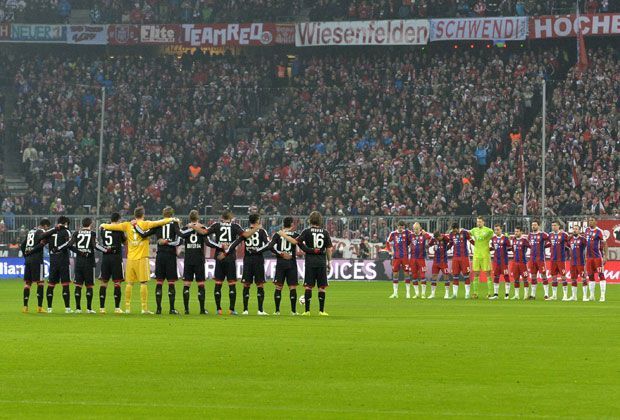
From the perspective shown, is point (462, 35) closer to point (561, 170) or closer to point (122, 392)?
point (561, 170)

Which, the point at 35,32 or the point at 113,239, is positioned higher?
the point at 35,32

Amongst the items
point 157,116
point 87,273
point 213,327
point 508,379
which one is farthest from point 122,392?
point 157,116

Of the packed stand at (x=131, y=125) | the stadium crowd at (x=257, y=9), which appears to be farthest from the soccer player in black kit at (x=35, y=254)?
the stadium crowd at (x=257, y=9)

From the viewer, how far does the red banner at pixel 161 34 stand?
73250 mm

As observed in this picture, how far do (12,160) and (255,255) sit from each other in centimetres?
4182

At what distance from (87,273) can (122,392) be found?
1643cm

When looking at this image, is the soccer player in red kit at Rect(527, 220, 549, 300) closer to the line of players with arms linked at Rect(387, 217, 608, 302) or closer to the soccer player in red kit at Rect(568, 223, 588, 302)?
the line of players with arms linked at Rect(387, 217, 608, 302)

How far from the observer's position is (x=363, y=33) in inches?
2766

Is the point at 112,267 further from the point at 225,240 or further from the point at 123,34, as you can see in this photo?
the point at 123,34

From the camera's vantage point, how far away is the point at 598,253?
4066cm

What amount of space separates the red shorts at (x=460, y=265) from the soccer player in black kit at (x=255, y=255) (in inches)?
479

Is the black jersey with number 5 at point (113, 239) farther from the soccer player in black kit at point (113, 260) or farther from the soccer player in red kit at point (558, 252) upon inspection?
the soccer player in red kit at point (558, 252)

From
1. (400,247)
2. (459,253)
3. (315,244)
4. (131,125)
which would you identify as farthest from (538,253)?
(131,125)

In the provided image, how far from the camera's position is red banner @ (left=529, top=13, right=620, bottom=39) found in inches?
2601
